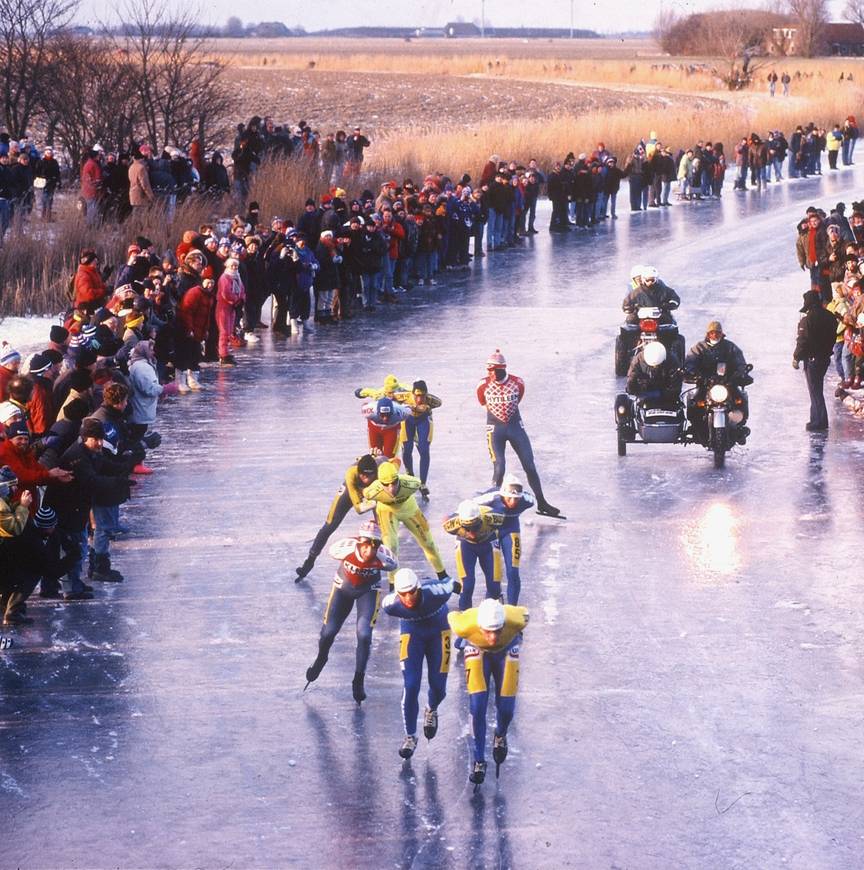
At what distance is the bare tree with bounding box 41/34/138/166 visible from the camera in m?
35.9

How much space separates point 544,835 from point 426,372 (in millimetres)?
13734

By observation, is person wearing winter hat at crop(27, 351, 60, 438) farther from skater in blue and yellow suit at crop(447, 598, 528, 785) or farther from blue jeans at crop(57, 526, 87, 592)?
skater in blue and yellow suit at crop(447, 598, 528, 785)

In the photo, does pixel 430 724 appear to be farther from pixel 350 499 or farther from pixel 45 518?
pixel 45 518

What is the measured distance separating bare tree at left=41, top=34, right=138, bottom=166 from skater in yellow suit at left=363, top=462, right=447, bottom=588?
78.5 feet

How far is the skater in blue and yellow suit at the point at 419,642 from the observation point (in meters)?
10.2

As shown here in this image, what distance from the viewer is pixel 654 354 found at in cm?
1777

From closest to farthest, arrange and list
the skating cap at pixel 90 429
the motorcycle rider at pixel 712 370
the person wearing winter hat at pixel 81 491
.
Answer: the person wearing winter hat at pixel 81 491 → the skating cap at pixel 90 429 → the motorcycle rider at pixel 712 370

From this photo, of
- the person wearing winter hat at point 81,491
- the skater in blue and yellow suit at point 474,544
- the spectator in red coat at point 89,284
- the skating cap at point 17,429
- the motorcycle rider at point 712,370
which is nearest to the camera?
the skater in blue and yellow suit at point 474,544

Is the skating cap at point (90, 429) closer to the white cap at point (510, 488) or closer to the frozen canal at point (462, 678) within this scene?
the frozen canal at point (462, 678)

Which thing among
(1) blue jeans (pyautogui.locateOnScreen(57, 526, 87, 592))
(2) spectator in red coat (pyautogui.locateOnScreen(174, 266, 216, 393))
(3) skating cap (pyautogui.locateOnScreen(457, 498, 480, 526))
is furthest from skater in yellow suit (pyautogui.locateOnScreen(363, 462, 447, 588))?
(2) spectator in red coat (pyautogui.locateOnScreen(174, 266, 216, 393))

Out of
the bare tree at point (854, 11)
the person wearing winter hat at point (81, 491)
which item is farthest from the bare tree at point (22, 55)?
the bare tree at point (854, 11)

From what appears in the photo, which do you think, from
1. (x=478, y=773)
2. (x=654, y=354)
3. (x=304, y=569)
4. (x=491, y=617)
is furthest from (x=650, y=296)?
(x=478, y=773)

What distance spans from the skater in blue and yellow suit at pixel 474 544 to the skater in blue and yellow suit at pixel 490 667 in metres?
1.74

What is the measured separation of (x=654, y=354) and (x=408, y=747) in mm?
8568
